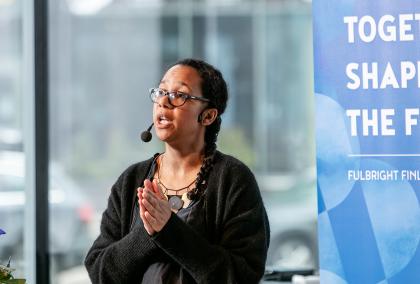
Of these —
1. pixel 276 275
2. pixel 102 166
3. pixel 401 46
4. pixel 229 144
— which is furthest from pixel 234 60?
pixel 401 46

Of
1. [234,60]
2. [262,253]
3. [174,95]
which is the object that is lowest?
[262,253]

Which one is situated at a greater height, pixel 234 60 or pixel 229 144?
pixel 234 60

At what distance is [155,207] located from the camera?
2137mm

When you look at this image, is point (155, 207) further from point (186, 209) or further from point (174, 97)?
point (174, 97)

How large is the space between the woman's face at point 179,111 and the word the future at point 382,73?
548 mm

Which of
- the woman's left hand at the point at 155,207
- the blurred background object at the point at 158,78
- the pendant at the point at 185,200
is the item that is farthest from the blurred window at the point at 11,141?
the woman's left hand at the point at 155,207

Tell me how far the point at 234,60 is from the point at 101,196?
1.38 metres

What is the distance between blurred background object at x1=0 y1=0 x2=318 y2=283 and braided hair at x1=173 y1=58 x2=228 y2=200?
377 centimetres

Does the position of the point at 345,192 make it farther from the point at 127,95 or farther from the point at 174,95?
the point at 127,95

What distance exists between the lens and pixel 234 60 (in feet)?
20.7

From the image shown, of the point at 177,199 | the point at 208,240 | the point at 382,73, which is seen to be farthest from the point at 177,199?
the point at 382,73

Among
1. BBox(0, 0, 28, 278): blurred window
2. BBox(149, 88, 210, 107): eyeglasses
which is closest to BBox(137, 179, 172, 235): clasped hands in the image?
BBox(149, 88, 210, 107): eyeglasses

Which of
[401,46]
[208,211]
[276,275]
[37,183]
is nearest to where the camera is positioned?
[208,211]

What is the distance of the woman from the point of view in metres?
2.19
